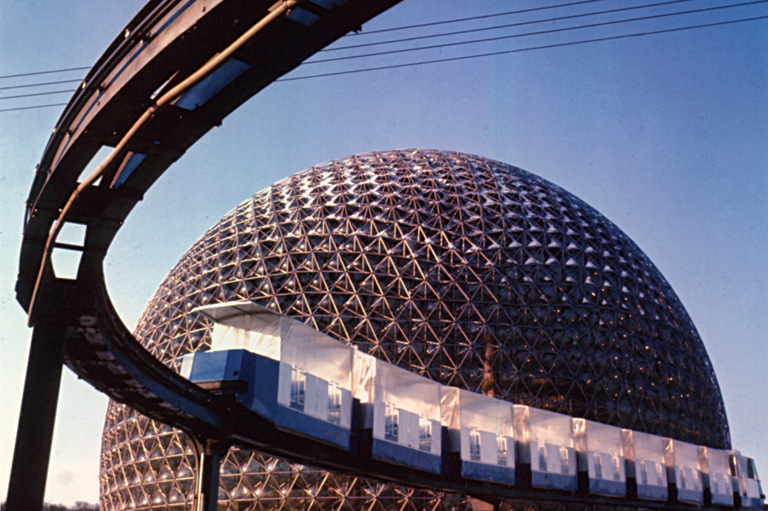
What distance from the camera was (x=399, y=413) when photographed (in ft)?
73.9

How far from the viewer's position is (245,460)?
29438 millimetres

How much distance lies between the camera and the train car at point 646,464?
104 feet

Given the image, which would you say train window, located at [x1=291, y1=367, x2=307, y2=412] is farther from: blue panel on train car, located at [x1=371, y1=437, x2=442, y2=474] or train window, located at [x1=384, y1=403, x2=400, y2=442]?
train window, located at [x1=384, y1=403, x2=400, y2=442]

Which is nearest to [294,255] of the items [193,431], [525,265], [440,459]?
[525,265]

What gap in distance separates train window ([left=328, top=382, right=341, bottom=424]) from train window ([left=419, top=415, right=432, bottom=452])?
382 cm

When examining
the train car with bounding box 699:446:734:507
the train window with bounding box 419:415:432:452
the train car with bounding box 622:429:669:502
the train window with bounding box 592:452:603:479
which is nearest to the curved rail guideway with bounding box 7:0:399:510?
the train window with bounding box 419:415:432:452

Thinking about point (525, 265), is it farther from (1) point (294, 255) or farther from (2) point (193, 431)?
(2) point (193, 431)

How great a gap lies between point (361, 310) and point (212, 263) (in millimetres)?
8454

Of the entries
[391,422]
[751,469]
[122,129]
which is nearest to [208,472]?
[391,422]

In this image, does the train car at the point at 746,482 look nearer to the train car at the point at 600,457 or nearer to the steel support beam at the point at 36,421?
the train car at the point at 600,457

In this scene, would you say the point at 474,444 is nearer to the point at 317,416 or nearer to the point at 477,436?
the point at 477,436

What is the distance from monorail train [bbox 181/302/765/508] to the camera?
726 inches

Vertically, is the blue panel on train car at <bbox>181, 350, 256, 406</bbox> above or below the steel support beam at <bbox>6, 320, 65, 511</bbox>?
above

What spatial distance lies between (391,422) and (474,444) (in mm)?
4333
